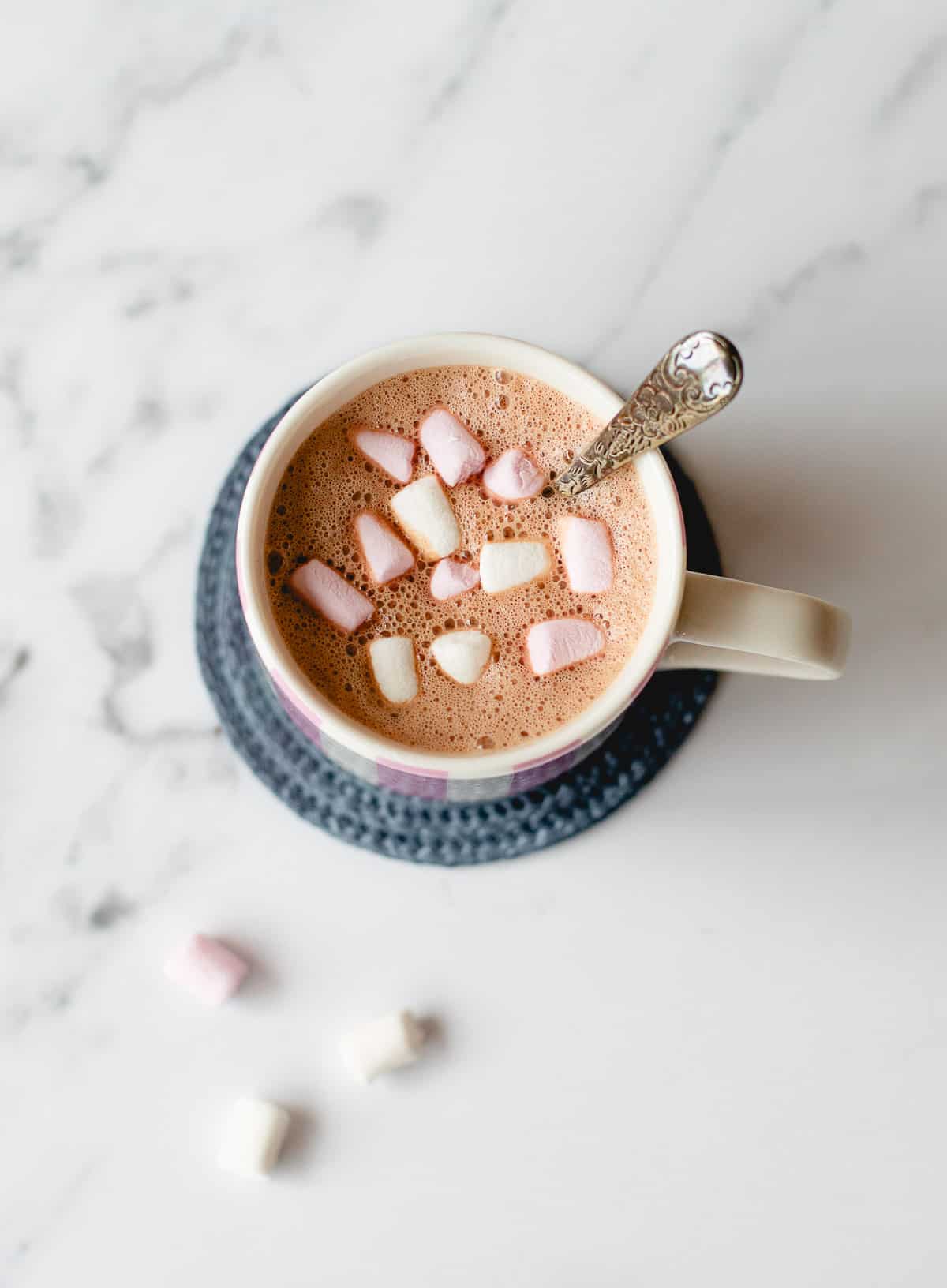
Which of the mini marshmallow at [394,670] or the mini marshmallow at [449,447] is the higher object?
the mini marshmallow at [449,447]

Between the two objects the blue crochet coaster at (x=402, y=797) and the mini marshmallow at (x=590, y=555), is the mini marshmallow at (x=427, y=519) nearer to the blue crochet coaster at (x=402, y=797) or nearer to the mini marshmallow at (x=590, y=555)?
the mini marshmallow at (x=590, y=555)

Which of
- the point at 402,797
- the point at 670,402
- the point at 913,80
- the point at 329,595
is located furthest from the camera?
the point at 913,80

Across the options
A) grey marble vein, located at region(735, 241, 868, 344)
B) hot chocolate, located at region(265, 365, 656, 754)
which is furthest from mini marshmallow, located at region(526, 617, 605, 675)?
grey marble vein, located at region(735, 241, 868, 344)

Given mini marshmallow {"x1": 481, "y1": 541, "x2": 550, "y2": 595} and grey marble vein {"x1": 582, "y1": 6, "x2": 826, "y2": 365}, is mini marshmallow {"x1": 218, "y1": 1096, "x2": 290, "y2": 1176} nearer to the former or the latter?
mini marshmallow {"x1": 481, "y1": 541, "x2": 550, "y2": 595}

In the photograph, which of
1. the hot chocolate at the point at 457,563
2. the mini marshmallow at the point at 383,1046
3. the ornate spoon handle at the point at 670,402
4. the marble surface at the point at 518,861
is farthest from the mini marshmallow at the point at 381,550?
the mini marshmallow at the point at 383,1046

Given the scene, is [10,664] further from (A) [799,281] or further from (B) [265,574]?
(A) [799,281]

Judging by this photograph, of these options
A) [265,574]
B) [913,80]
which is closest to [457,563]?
[265,574]
